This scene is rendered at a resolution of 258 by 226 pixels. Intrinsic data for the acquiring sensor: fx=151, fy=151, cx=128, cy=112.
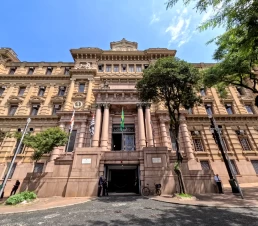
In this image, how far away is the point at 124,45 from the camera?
111 ft

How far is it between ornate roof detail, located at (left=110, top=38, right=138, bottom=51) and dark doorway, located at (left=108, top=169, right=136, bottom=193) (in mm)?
26157

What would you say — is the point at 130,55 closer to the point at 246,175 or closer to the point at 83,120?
the point at 83,120

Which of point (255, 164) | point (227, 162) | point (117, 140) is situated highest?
point (117, 140)

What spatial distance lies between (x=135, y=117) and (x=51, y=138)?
11477mm

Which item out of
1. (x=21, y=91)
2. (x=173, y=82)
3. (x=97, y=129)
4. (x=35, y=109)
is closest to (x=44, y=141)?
(x=97, y=129)

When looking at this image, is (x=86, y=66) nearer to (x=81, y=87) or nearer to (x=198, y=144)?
(x=81, y=87)

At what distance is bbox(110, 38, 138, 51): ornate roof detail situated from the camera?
110 ft

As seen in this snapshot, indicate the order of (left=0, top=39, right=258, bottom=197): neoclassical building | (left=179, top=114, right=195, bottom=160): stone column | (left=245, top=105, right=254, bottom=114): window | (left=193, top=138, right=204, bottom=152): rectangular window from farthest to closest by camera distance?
1. (left=245, top=105, right=254, bottom=114): window
2. (left=193, top=138, right=204, bottom=152): rectangular window
3. (left=179, top=114, right=195, bottom=160): stone column
4. (left=0, top=39, right=258, bottom=197): neoclassical building

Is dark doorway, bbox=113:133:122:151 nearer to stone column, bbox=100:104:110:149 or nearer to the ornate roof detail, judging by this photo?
stone column, bbox=100:104:110:149

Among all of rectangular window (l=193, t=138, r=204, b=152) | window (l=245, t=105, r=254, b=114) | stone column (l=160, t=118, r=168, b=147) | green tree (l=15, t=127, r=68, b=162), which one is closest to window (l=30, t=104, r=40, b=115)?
green tree (l=15, t=127, r=68, b=162)

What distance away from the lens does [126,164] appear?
15.8 metres

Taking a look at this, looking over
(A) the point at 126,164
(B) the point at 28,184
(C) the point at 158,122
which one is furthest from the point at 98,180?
(C) the point at 158,122

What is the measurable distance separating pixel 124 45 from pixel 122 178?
92.1 feet

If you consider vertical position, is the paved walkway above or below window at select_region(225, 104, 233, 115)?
below
